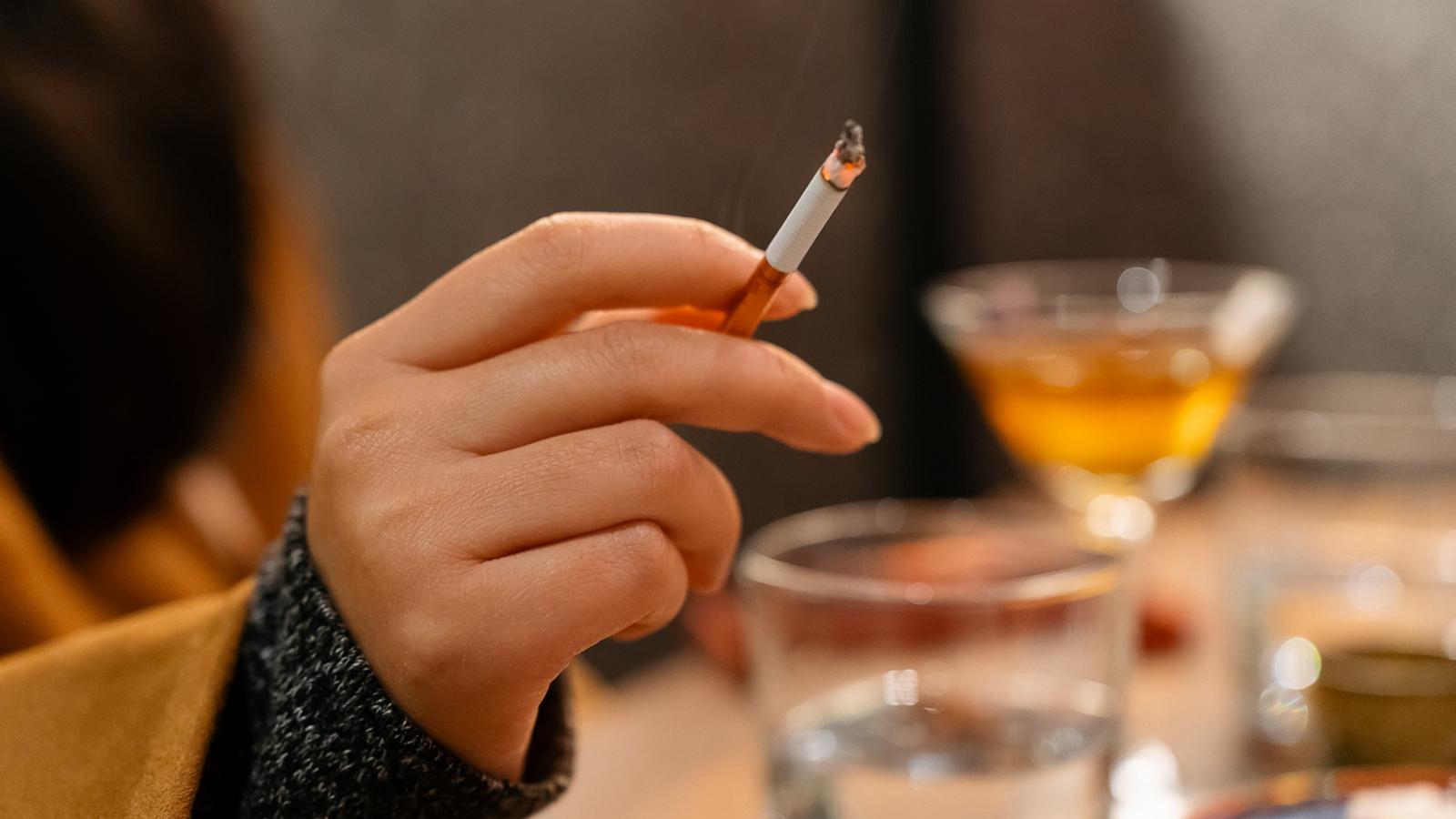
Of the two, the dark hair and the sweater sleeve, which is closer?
the sweater sleeve

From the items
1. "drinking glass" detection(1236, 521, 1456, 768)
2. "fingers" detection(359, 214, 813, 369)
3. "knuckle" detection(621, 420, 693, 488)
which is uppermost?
"fingers" detection(359, 214, 813, 369)

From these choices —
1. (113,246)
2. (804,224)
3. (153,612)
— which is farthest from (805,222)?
(113,246)

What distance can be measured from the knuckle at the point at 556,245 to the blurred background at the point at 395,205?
0.03 meters

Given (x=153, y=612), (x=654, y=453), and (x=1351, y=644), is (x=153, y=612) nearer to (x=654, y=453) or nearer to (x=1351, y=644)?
(x=654, y=453)

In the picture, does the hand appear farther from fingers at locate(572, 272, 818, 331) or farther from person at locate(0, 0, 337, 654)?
person at locate(0, 0, 337, 654)

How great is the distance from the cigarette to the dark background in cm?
2

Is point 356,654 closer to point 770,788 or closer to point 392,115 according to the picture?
point 770,788

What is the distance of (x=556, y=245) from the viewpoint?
0.84ft

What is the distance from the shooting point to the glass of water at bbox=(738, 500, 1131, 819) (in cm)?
32

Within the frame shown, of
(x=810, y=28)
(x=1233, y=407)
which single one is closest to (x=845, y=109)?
(x=810, y=28)

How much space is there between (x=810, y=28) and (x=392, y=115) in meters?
0.36

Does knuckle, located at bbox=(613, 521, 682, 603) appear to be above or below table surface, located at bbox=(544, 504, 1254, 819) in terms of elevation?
above

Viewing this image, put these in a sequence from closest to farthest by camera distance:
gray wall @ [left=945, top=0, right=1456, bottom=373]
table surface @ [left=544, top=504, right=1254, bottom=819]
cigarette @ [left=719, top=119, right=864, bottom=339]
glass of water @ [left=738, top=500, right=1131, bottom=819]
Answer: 1. cigarette @ [left=719, top=119, right=864, bottom=339]
2. glass of water @ [left=738, top=500, right=1131, bottom=819]
3. table surface @ [left=544, top=504, right=1254, bottom=819]
4. gray wall @ [left=945, top=0, right=1456, bottom=373]

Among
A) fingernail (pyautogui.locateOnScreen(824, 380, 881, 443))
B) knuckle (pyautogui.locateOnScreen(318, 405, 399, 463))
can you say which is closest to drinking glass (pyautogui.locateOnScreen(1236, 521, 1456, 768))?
fingernail (pyautogui.locateOnScreen(824, 380, 881, 443))
